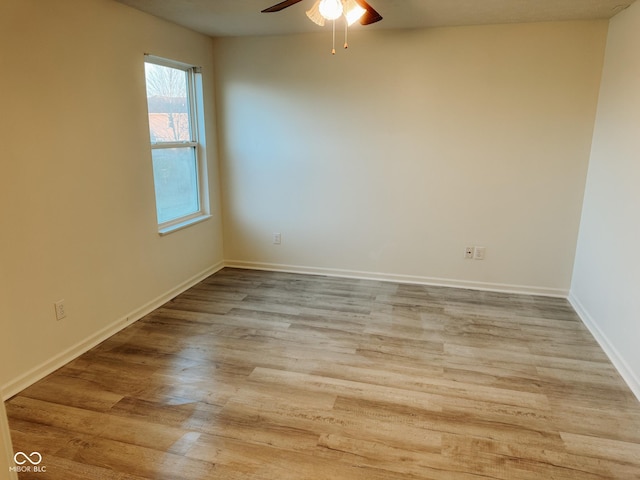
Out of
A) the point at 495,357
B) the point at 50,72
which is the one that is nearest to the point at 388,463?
the point at 495,357

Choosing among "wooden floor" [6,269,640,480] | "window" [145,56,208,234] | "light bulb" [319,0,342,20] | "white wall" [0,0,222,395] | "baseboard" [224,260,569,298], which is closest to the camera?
"wooden floor" [6,269,640,480]

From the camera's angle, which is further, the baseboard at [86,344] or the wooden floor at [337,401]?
the baseboard at [86,344]

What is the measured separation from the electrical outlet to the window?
43.4 inches

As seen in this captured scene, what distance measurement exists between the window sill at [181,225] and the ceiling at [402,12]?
5.49 feet

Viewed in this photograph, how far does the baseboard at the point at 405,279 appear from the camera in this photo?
394 cm

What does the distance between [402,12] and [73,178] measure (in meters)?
2.55

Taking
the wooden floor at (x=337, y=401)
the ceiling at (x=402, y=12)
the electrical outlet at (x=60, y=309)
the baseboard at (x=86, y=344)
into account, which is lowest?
the wooden floor at (x=337, y=401)

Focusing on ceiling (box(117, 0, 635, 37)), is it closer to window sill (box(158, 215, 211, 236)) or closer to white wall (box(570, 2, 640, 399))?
white wall (box(570, 2, 640, 399))

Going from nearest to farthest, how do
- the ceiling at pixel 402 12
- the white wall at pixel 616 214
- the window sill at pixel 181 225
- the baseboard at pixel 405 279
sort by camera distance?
the white wall at pixel 616 214 < the ceiling at pixel 402 12 < the window sill at pixel 181 225 < the baseboard at pixel 405 279

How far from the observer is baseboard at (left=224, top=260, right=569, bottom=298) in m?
3.94

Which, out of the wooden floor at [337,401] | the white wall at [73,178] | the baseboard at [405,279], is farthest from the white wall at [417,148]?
the white wall at [73,178]

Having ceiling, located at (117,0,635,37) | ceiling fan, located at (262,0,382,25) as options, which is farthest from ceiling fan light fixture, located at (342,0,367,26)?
ceiling, located at (117,0,635,37)

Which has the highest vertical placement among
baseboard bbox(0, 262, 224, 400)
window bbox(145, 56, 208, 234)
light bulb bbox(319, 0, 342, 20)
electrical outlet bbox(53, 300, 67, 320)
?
light bulb bbox(319, 0, 342, 20)

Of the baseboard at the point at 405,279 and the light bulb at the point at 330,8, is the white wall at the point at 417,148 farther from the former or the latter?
the light bulb at the point at 330,8
